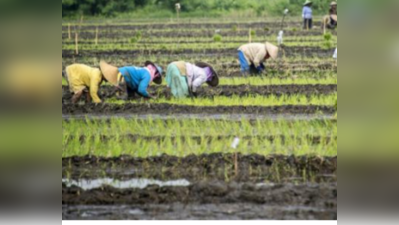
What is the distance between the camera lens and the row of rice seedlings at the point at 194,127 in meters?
7.97

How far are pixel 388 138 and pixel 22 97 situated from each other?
339 cm

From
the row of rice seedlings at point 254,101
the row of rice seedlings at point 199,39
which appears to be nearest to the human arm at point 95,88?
the row of rice seedlings at point 254,101

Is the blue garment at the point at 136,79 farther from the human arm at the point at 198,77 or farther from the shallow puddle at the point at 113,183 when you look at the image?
the shallow puddle at the point at 113,183

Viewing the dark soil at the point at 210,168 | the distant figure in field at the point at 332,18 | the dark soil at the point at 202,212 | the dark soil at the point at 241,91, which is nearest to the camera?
the dark soil at the point at 202,212

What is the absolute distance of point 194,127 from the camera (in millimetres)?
8062

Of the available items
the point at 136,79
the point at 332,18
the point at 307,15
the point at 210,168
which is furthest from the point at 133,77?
the point at 332,18

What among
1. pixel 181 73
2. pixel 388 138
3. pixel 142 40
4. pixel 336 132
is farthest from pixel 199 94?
pixel 388 138

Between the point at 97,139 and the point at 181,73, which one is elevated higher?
the point at 181,73

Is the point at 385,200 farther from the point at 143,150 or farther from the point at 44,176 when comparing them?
the point at 44,176

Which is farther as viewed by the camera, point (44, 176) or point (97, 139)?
point (97, 139)

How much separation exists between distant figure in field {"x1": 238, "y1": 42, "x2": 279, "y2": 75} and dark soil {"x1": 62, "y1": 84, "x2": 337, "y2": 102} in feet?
0.64

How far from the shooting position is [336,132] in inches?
311

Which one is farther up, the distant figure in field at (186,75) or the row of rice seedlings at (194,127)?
the distant figure in field at (186,75)

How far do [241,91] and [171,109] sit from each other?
73 cm
